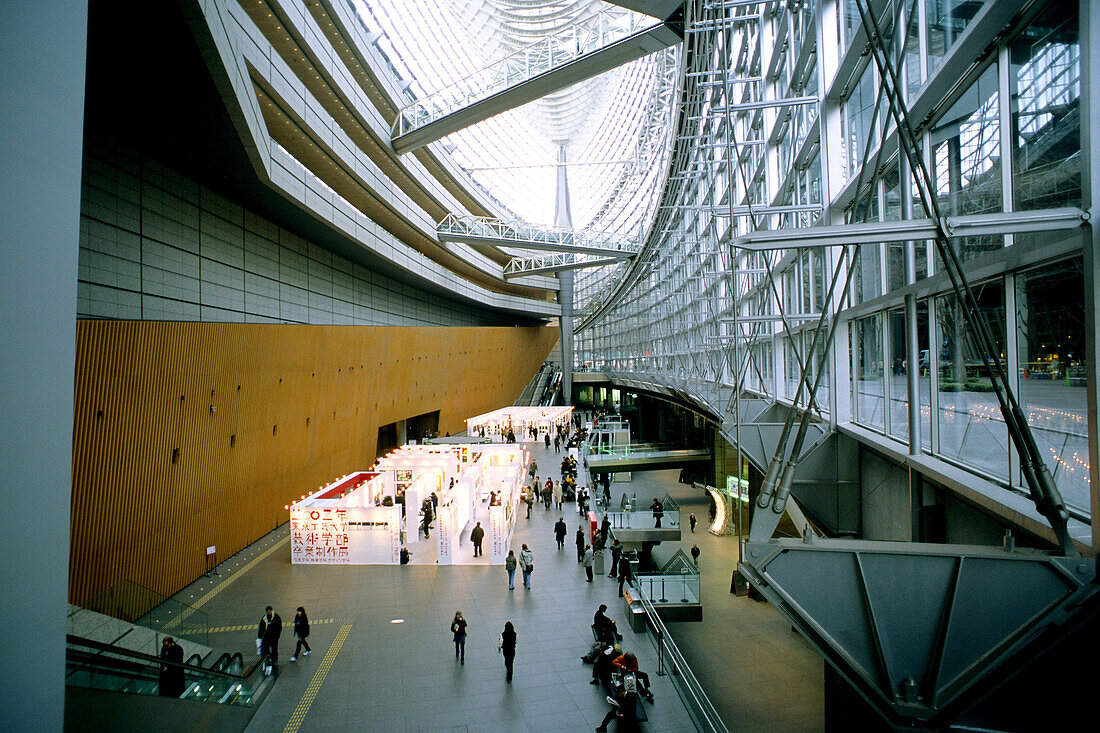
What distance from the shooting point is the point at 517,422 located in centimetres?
3088

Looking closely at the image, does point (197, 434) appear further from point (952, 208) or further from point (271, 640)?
point (952, 208)

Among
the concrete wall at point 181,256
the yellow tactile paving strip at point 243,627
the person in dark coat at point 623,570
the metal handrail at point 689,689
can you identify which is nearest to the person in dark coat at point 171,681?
the yellow tactile paving strip at point 243,627

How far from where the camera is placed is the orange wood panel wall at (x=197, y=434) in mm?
8461

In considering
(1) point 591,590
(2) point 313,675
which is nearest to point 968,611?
(2) point 313,675

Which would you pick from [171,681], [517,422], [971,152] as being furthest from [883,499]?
[517,422]

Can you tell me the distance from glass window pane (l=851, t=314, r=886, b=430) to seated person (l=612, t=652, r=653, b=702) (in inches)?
148

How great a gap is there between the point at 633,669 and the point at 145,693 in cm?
462

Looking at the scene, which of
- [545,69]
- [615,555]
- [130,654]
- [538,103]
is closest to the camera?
[130,654]

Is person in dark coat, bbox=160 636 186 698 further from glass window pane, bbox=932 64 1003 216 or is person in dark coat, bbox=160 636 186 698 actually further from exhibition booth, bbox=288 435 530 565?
glass window pane, bbox=932 64 1003 216

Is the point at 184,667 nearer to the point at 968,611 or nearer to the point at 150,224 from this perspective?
the point at 968,611

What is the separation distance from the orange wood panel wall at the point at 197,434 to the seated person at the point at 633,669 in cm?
741

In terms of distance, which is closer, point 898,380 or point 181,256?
point 898,380

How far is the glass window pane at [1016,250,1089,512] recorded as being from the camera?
307 centimetres

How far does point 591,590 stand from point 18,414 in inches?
362
